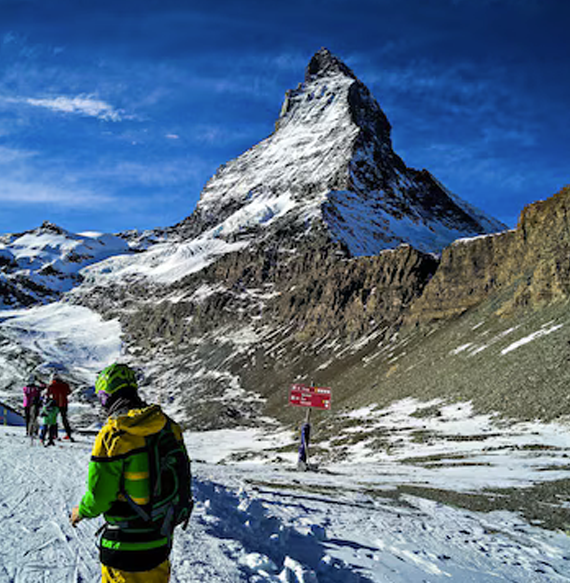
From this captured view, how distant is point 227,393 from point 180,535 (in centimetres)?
6848

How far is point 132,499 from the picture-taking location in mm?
3379

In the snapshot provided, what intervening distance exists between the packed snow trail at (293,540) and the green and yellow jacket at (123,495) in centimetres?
199

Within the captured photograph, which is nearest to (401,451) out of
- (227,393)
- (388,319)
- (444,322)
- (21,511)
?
(21,511)

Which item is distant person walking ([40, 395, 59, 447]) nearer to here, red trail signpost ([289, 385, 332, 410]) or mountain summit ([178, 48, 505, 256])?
red trail signpost ([289, 385, 332, 410])

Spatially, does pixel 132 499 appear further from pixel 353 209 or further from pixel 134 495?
pixel 353 209

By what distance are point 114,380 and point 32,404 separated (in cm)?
1507

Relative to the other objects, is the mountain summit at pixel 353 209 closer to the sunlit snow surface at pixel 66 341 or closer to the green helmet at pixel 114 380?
the sunlit snow surface at pixel 66 341

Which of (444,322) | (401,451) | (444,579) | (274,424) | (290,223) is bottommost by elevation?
(274,424)

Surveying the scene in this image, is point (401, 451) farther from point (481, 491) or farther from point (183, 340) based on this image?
point (183, 340)

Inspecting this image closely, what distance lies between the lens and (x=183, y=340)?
115 meters

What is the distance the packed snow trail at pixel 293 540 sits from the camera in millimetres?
5348

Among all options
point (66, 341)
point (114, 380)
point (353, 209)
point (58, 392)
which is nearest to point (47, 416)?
point (58, 392)

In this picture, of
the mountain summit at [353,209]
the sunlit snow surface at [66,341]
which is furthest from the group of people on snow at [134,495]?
the mountain summit at [353,209]

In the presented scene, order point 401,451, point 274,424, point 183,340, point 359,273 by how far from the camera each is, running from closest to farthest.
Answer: point 401,451 < point 274,424 < point 359,273 < point 183,340
